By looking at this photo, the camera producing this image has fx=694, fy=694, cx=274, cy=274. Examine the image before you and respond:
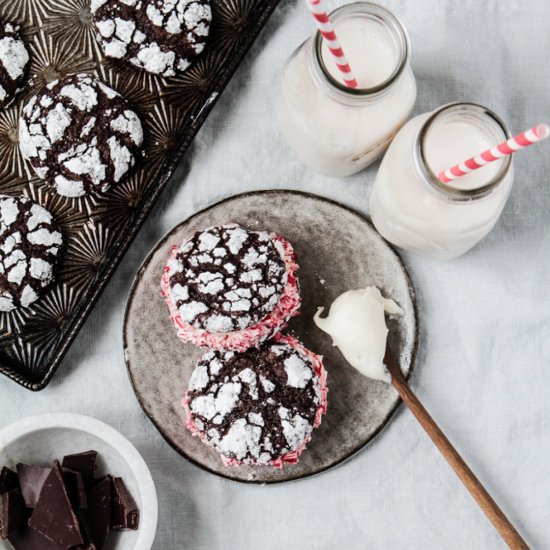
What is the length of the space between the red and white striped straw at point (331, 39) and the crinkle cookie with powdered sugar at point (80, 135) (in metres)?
0.59

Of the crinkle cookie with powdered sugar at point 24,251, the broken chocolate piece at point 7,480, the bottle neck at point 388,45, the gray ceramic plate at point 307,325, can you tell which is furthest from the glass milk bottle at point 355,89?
the broken chocolate piece at point 7,480

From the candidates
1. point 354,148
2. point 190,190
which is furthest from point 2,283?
point 354,148

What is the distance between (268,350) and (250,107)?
2.08ft

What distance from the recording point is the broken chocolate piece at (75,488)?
162 centimetres

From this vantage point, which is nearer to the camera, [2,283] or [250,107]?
[2,283]

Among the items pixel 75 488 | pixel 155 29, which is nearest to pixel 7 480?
pixel 75 488

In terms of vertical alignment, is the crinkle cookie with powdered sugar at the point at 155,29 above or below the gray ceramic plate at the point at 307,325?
above

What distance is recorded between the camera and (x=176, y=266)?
157 cm

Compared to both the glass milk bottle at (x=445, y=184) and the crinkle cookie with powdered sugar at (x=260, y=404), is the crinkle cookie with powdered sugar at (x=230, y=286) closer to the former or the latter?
the crinkle cookie with powdered sugar at (x=260, y=404)

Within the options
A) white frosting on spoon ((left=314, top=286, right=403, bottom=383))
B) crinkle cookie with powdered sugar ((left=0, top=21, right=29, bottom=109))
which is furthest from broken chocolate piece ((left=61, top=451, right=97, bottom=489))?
crinkle cookie with powdered sugar ((left=0, top=21, right=29, bottom=109))

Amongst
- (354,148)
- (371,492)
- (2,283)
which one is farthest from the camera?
(371,492)

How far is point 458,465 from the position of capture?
1660 millimetres

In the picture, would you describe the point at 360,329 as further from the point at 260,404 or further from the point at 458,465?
the point at 458,465

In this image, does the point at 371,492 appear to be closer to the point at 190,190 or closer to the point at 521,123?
the point at 190,190
